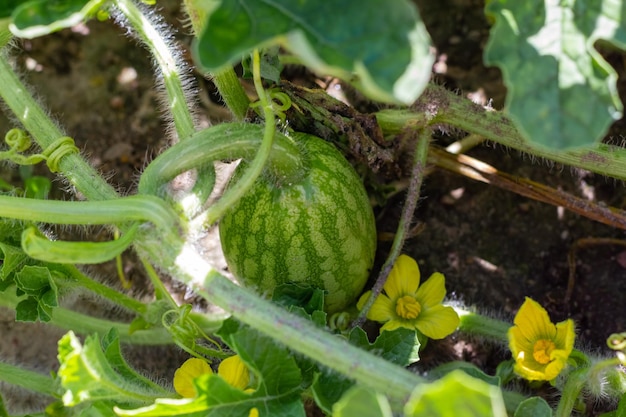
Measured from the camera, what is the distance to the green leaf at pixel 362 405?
1.12 meters

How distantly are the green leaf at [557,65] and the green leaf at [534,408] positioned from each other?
1.88 feet

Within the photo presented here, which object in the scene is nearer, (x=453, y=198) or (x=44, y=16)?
(x=44, y=16)

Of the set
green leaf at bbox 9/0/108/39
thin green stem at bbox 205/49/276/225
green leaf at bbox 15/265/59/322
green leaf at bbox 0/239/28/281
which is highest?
green leaf at bbox 9/0/108/39

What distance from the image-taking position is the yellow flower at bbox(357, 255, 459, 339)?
6.20 ft

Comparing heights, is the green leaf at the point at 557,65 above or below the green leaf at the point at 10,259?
above

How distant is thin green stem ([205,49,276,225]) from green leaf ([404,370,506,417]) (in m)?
0.58

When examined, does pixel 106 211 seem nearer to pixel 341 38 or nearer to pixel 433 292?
pixel 341 38

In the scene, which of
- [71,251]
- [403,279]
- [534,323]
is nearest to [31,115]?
[71,251]

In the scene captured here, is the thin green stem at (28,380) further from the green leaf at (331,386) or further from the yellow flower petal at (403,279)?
the yellow flower petal at (403,279)

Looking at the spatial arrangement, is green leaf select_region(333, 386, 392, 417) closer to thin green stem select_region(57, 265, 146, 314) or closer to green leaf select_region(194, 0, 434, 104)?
green leaf select_region(194, 0, 434, 104)

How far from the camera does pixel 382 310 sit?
195 centimetres

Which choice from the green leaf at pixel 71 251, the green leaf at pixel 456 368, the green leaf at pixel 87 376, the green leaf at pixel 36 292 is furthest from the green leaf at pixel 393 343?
the green leaf at pixel 36 292

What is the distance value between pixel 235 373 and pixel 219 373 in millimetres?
47

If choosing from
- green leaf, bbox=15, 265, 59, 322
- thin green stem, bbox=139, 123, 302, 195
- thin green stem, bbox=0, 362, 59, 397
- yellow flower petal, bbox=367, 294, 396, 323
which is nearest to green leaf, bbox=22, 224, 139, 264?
thin green stem, bbox=139, 123, 302, 195
